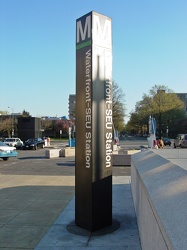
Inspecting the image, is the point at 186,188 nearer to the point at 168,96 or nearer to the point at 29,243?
the point at 29,243

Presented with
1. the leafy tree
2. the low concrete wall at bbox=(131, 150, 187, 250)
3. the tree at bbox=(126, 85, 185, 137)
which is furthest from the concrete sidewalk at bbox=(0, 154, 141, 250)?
the leafy tree

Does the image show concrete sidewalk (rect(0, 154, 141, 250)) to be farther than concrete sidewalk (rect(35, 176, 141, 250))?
Yes

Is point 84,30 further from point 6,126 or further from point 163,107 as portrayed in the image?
point 6,126

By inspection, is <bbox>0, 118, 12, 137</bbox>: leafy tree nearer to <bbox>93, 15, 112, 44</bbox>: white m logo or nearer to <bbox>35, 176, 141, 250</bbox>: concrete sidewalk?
<bbox>35, 176, 141, 250</bbox>: concrete sidewalk

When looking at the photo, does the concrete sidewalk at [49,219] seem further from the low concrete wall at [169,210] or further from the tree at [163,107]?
the tree at [163,107]

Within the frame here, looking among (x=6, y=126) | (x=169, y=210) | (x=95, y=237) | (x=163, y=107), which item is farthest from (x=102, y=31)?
(x=6, y=126)

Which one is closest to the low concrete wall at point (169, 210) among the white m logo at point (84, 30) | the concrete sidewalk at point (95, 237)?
the concrete sidewalk at point (95, 237)

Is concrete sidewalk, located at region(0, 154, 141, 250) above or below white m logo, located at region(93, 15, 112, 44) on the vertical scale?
below

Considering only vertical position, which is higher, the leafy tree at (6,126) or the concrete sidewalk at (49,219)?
the leafy tree at (6,126)

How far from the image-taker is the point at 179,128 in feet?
245

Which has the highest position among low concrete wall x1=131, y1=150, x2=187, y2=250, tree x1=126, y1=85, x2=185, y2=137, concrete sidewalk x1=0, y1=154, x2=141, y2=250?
tree x1=126, y1=85, x2=185, y2=137

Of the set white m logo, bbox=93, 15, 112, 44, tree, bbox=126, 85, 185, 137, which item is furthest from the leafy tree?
white m logo, bbox=93, 15, 112, 44

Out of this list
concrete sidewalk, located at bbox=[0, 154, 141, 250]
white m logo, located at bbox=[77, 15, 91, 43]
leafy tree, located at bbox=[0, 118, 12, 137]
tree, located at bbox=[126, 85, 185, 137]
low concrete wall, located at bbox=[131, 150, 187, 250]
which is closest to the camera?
low concrete wall, located at bbox=[131, 150, 187, 250]

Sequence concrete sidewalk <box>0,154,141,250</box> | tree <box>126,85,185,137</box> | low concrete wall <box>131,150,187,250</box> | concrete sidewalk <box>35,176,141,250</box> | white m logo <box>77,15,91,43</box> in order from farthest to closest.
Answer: tree <box>126,85,185,137</box>
white m logo <box>77,15,91,43</box>
concrete sidewalk <box>0,154,141,250</box>
concrete sidewalk <box>35,176,141,250</box>
low concrete wall <box>131,150,187,250</box>
